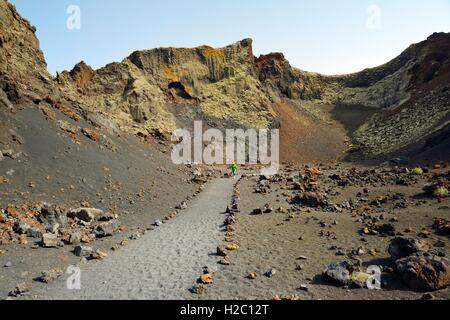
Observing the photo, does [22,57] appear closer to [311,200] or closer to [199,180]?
[199,180]

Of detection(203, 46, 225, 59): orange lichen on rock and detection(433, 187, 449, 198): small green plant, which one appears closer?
detection(433, 187, 449, 198): small green plant

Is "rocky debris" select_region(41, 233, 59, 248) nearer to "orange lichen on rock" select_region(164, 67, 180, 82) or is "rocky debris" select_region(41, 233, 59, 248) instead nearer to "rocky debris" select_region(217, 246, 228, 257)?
"rocky debris" select_region(217, 246, 228, 257)

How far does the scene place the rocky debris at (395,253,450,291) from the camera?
8477 mm

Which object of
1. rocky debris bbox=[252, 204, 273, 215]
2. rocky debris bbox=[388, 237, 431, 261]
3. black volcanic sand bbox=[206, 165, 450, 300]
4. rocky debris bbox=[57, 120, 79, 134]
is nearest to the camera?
black volcanic sand bbox=[206, 165, 450, 300]

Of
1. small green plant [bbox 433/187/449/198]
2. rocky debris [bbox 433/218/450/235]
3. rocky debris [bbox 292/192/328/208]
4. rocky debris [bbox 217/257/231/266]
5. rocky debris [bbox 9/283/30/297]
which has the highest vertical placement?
small green plant [bbox 433/187/449/198]

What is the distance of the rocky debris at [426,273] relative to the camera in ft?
27.8

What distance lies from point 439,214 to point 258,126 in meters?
38.3

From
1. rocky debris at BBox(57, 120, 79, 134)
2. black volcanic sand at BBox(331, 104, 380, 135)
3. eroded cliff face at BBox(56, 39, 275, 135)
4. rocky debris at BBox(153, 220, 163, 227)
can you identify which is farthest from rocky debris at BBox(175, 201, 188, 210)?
black volcanic sand at BBox(331, 104, 380, 135)

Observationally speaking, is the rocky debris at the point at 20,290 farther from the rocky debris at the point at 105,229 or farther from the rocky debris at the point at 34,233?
the rocky debris at the point at 105,229

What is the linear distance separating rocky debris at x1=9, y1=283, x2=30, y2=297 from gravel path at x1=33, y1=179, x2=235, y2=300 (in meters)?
0.41

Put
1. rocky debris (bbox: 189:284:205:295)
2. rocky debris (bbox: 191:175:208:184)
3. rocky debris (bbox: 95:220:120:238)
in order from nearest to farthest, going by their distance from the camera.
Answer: rocky debris (bbox: 189:284:205:295)
rocky debris (bbox: 95:220:120:238)
rocky debris (bbox: 191:175:208:184)

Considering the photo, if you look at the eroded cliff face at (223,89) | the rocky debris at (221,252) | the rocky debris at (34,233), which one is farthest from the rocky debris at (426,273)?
the eroded cliff face at (223,89)

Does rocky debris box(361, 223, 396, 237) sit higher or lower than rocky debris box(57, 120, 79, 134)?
lower

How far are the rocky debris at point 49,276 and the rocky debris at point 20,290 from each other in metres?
0.68
